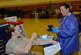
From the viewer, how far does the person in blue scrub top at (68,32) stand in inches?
133

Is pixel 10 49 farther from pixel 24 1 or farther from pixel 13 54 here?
pixel 24 1

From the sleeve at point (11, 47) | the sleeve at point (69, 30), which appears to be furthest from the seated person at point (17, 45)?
the sleeve at point (69, 30)

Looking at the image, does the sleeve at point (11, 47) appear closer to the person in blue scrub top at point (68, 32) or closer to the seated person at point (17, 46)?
the seated person at point (17, 46)

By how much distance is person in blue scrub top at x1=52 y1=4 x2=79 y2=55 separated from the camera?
3.37 meters

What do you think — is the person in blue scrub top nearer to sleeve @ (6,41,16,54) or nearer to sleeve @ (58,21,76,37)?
sleeve @ (58,21,76,37)

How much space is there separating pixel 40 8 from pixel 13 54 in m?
12.6

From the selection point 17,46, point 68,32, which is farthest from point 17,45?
point 68,32

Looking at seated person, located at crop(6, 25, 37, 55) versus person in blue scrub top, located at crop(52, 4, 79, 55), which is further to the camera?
person in blue scrub top, located at crop(52, 4, 79, 55)

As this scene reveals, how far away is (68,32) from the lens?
132 inches

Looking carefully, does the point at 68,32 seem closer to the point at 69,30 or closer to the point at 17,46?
the point at 69,30

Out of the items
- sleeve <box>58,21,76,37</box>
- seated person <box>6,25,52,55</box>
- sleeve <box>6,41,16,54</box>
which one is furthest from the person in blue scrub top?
sleeve <box>6,41,16,54</box>

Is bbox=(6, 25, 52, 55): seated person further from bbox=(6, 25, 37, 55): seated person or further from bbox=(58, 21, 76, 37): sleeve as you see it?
bbox=(58, 21, 76, 37): sleeve

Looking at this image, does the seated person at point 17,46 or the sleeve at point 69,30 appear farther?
the sleeve at point 69,30

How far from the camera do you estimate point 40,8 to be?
15000mm
